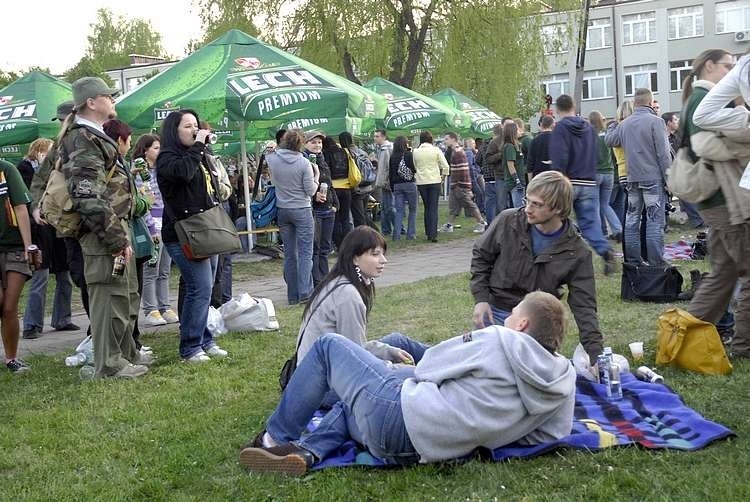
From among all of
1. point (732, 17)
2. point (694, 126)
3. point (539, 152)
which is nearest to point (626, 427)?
point (694, 126)

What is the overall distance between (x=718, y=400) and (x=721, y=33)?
5211cm

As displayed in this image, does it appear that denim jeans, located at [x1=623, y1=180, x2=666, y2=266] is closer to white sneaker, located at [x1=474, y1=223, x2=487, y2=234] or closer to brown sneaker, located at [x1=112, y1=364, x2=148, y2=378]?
brown sneaker, located at [x1=112, y1=364, x2=148, y2=378]

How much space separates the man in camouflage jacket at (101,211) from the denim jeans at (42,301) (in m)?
2.46

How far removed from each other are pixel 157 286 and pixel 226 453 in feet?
15.5

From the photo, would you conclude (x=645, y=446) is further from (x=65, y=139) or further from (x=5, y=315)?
(x=5, y=315)

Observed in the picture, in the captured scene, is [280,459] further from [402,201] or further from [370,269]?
[402,201]

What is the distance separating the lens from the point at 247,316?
8.00 metres

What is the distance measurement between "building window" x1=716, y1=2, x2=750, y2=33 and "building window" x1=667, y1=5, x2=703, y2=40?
1050 millimetres

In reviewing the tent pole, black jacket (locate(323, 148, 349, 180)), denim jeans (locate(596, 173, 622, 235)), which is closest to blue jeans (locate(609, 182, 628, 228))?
denim jeans (locate(596, 173, 622, 235))

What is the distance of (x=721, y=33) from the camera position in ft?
170

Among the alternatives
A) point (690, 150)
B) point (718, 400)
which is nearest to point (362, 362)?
point (718, 400)

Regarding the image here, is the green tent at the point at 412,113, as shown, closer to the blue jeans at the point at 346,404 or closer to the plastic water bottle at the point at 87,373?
the plastic water bottle at the point at 87,373

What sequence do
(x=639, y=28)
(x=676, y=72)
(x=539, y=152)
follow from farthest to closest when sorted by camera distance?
1. (x=639, y=28)
2. (x=676, y=72)
3. (x=539, y=152)

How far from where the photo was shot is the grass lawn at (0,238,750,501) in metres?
3.91
